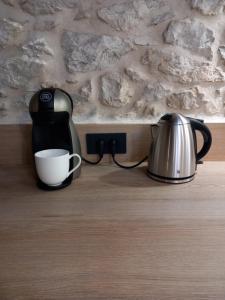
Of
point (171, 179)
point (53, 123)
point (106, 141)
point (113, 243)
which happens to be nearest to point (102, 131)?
point (106, 141)

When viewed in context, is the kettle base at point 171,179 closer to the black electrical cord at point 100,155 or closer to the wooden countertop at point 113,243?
the wooden countertop at point 113,243

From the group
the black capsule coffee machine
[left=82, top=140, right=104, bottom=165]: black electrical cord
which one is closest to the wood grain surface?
[left=82, top=140, right=104, bottom=165]: black electrical cord

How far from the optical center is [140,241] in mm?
473

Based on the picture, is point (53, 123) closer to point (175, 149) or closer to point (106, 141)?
point (106, 141)

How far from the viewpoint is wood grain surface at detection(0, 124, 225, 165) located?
88 cm

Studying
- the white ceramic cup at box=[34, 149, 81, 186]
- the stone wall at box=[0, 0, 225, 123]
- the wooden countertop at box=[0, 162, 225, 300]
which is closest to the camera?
the wooden countertop at box=[0, 162, 225, 300]

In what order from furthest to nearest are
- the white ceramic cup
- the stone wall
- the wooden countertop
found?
the stone wall → the white ceramic cup → the wooden countertop

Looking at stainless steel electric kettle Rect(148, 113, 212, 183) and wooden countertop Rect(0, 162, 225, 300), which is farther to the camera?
stainless steel electric kettle Rect(148, 113, 212, 183)

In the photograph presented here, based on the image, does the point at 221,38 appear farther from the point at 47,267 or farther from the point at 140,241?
the point at 47,267

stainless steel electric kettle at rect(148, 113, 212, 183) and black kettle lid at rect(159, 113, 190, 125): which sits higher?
black kettle lid at rect(159, 113, 190, 125)

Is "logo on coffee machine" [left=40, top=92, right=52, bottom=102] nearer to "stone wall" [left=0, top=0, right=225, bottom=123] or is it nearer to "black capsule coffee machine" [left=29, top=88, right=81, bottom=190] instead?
"black capsule coffee machine" [left=29, top=88, right=81, bottom=190]

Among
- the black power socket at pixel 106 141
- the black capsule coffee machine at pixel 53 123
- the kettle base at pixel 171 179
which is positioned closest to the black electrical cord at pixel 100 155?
the black power socket at pixel 106 141

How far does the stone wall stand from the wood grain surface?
1.5 inches

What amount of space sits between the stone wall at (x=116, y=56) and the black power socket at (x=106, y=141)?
0.20ft
